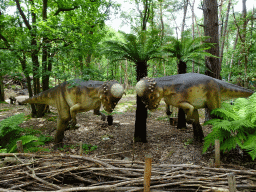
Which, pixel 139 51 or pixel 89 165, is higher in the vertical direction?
pixel 139 51

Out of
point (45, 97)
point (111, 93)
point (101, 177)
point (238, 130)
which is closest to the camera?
point (101, 177)

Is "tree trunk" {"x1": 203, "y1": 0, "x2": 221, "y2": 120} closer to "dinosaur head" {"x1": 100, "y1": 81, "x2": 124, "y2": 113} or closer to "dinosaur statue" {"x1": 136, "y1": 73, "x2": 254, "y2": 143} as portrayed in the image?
"dinosaur statue" {"x1": 136, "y1": 73, "x2": 254, "y2": 143}

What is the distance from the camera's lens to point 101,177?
1.97 metres

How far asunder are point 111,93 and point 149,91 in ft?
2.69

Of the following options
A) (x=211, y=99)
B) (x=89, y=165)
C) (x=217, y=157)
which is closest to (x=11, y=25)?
(x=89, y=165)

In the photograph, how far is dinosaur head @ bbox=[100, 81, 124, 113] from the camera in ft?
10.8

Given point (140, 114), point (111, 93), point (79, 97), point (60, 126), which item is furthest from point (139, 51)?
point (60, 126)

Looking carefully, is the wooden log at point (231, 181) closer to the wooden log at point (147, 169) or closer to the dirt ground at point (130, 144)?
the wooden log at point (147, 169)

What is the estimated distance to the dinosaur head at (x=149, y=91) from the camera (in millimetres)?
3269

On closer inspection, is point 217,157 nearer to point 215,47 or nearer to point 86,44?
point 215,47

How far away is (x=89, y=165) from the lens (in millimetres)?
2018

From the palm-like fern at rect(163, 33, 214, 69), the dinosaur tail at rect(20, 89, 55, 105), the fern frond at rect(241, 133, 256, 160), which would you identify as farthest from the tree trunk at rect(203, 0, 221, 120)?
the dinosaur tail at rect(20, 89, 55, 105)

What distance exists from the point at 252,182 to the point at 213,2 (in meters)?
5.19

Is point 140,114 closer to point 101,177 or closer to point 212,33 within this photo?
point 101,177
